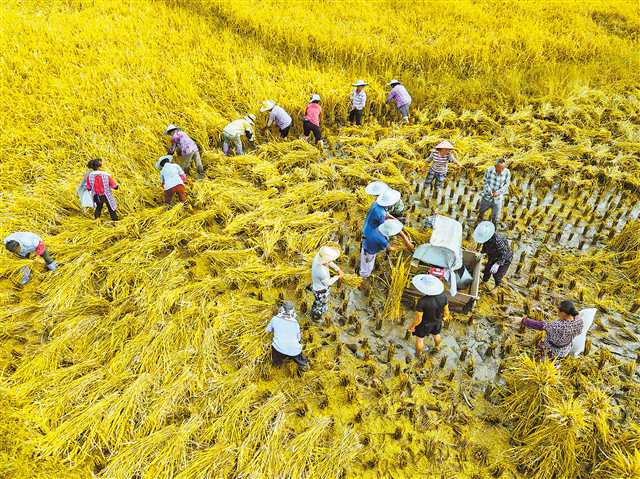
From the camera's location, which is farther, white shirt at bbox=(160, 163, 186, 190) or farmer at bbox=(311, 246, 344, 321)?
white shirt at bbox=(160, 163, 186, 190)

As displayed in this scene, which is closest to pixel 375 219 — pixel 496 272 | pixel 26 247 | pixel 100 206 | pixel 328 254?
pixel 328 254

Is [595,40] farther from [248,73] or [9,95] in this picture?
[9,95]

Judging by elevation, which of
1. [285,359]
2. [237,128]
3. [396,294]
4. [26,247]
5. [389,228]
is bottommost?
[285,359]

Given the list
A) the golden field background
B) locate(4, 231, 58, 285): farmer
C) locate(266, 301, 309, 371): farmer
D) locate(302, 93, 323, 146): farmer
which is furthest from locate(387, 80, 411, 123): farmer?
locate(4, 231, 58, 285): farmer

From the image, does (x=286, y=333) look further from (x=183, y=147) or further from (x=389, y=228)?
(x=183, y=147)

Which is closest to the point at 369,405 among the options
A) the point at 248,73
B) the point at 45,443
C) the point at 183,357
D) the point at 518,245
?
the point at 183,357

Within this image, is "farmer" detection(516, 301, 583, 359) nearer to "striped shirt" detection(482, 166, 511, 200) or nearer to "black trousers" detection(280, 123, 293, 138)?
"striped shirt" detection(482, 166, 511, 200)

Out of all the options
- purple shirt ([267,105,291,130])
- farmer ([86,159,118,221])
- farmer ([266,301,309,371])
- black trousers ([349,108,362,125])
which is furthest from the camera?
black trousers ([349,108,362,125])
